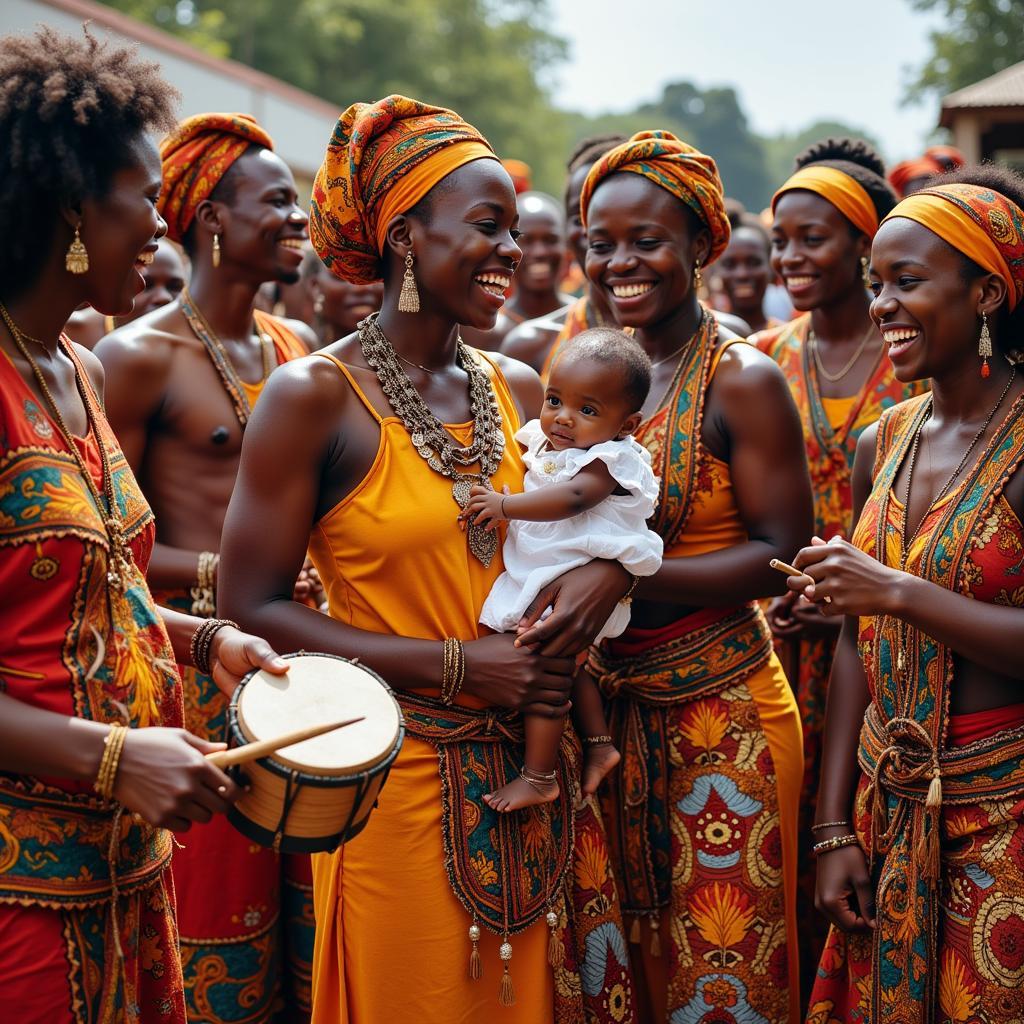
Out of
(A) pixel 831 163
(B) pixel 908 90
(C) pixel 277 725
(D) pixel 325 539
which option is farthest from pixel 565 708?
(B) pixel 908 90

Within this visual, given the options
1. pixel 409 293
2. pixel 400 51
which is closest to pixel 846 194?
pixel 409 293

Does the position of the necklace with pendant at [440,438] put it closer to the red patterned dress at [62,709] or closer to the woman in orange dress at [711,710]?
the woman in orange dress at [711,710]

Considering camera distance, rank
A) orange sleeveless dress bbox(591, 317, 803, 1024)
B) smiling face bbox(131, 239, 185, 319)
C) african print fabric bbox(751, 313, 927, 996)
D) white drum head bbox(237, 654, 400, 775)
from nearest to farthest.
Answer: white drum head bbox(237, 654, 400, 775) → orange sleeveless dress bbox(591, 317, 803, 1024) → african print fabric bbox(751, 313, 927, 996) → smiling face bbox(131, 239, 185, 319)

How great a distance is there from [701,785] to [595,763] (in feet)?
1.64

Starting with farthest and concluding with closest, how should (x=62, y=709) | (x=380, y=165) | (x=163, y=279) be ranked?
1. (x=163, y=279)
2. (x=380, y=165)
3. (x=62, y=709)

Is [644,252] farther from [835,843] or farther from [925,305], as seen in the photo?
[835,843]

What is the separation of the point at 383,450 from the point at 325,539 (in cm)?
26

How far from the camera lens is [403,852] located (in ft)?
9.50

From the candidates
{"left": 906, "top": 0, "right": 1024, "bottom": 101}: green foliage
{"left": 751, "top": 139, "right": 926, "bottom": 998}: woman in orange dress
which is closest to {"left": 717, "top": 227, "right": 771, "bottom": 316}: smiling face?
{"left": 751, "top": 139, "right": 926, "bottom": 998}: woman in orange dress

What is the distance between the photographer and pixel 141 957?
2.54 metres

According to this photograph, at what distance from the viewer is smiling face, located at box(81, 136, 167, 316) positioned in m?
2.40

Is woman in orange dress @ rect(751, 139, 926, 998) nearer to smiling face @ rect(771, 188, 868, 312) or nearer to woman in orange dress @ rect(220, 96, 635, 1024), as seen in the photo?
smiling face @ rect(771, 188, 868, 312)

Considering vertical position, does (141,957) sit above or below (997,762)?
below

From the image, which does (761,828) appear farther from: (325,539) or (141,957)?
(141,957)
